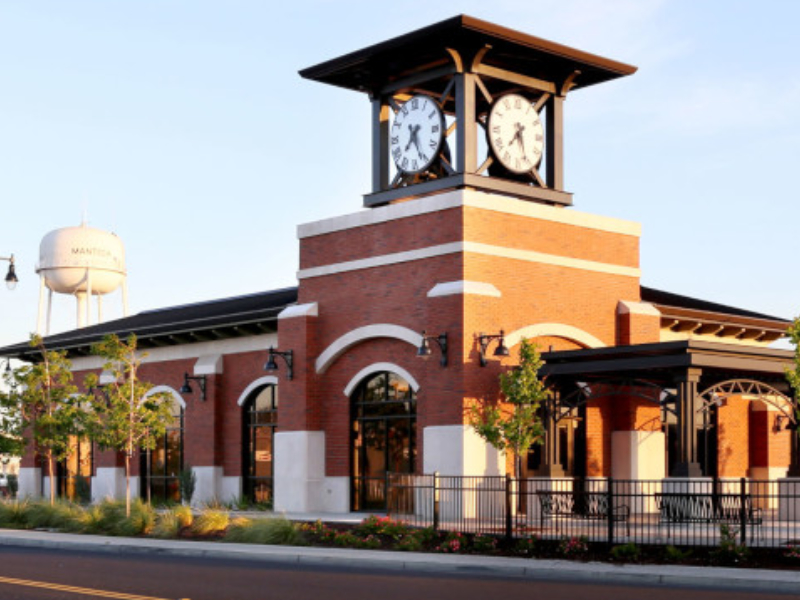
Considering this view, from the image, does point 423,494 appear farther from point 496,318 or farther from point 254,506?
point 254,506

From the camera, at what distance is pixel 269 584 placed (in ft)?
60.2

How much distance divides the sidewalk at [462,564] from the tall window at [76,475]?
1763 centimetres

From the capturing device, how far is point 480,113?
3381 cm

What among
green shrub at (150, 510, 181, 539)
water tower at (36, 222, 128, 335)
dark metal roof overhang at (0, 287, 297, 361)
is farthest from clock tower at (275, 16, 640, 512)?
water tower at (36, 222, 128, 335)

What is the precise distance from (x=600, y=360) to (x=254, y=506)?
12782 mm

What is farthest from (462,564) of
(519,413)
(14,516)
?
(14,516)

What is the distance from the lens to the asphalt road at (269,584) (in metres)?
16.6

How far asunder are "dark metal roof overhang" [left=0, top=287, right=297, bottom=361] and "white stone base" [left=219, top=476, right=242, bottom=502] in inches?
175

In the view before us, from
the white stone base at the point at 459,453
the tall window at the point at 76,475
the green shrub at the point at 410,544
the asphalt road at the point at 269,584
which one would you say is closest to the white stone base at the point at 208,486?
the tall window at the point at 76,475

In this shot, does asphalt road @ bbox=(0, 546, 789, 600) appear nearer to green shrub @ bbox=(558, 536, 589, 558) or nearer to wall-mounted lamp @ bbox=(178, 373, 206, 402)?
green shrub @ bbox=(558, 536, 589, 558)

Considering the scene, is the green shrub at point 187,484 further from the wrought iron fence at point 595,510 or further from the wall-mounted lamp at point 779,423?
the wall-mounted lamp at point 779,423

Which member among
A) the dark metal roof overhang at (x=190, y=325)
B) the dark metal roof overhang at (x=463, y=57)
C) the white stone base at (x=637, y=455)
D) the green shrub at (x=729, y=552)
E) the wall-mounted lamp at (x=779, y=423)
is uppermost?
the dark metal roof overhang at (x=463, y=57)

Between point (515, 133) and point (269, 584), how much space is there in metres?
17.2

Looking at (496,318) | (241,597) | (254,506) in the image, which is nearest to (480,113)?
(496,318)
